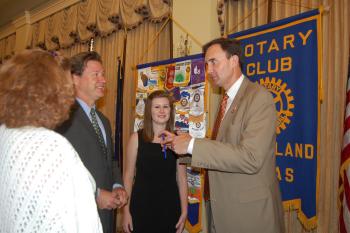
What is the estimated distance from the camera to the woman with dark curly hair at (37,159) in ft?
2.94

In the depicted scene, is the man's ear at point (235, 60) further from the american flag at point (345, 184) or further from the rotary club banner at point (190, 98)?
the rotary club banner at point (190, 98)

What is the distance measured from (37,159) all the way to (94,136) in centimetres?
98

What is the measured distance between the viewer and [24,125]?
0.96m

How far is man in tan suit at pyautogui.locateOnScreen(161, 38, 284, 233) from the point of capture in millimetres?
1592

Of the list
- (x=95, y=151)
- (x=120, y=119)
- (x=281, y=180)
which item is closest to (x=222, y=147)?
(x=95, y=151)

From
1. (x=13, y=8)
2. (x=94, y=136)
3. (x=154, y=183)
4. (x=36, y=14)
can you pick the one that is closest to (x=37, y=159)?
(x=94, y=136)

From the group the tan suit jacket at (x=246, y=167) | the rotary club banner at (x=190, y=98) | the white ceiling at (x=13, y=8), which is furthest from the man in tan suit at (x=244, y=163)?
the white ceiling at (x=13, y=8)

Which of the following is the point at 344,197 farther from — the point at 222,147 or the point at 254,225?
the point at 222,147

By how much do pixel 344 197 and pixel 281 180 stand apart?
16.9 inches

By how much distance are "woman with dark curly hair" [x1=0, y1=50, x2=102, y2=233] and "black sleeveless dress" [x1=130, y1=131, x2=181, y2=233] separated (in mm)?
1388

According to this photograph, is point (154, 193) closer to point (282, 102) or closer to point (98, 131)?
point (98, 131)

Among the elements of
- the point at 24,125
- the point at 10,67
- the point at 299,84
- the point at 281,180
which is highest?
the point at 299,84

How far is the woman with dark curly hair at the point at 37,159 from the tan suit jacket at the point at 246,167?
2.66ft

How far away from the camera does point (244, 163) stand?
1571 millimetres
